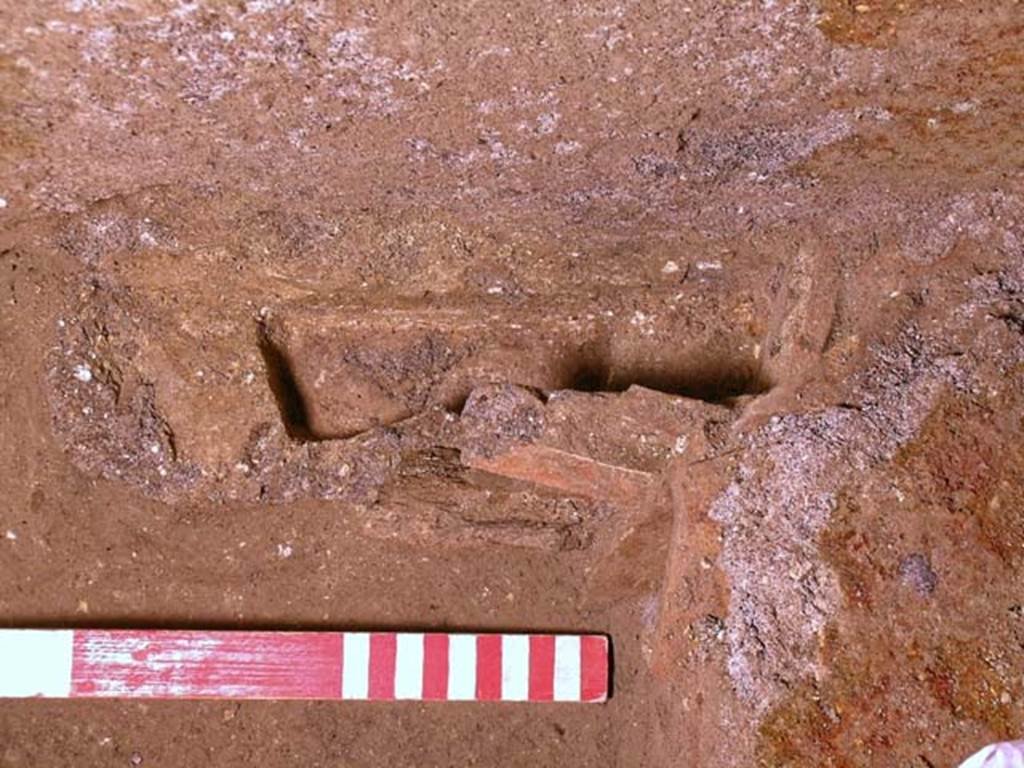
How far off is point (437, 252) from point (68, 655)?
1.16 m

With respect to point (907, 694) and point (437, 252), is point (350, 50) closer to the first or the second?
point (437, 252)

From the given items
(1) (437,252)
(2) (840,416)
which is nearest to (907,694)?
(2) (840,416)

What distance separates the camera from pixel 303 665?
2.39 meters

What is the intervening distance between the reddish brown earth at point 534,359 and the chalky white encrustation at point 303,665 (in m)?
0.05

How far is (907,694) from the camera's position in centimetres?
185

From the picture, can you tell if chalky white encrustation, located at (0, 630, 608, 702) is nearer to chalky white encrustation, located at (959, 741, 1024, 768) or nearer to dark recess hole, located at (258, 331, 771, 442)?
dark recess hole, located at (258, 331, 771, 442)

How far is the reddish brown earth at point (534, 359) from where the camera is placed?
1.79m

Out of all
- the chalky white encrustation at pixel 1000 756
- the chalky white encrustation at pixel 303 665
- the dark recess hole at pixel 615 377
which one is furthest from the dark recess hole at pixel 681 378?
the chalky white encrustation at pixel 1000 756

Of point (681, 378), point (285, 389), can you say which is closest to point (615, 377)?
point (681, 378)

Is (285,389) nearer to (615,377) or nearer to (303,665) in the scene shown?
(303,665)

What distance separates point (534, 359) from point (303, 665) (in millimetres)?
832

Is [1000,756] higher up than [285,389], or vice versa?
[285,389]

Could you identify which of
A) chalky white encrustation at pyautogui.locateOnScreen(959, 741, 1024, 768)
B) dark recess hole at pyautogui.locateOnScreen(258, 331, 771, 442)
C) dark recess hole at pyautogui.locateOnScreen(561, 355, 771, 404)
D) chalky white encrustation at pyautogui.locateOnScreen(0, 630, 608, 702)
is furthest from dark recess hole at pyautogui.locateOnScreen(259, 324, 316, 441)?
chalky white encrustation at pyautogui.locateOnScreen(959, 741, 1024, 768)

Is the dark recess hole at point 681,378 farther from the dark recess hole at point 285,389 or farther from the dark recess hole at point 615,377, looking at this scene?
the dark recess hole at point 285,389
